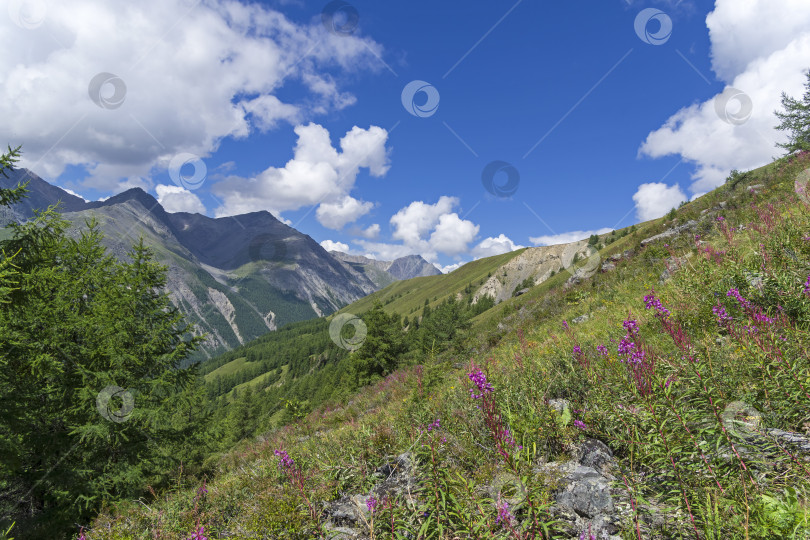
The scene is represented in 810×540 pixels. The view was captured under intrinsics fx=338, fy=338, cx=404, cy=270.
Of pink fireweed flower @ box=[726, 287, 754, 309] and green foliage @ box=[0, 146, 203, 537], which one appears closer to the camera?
pink fireweed flower @ box=[726, 287, 754, 309]

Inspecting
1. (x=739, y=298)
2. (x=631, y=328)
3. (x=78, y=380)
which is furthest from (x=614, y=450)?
(x=78, y=380)

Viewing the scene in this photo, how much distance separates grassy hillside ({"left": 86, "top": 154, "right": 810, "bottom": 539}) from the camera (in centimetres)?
276

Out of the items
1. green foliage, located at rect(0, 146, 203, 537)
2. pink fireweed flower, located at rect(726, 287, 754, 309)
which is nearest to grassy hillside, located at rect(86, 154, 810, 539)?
pink fireweed flower, located at rect(726, 287, 754, 309)

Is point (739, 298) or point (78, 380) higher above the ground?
point (739, 298)

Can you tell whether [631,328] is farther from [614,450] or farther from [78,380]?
[78,380]

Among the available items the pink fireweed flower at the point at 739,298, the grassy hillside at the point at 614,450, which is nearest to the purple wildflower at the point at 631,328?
the grassy hillside at the point at 614,450

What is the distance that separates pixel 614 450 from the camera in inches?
158

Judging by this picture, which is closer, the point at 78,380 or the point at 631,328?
the point at 631,328

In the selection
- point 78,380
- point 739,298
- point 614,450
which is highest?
point 739,298

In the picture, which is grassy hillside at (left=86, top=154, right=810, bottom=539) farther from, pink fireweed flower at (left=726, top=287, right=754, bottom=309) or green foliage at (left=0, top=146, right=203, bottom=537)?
green foliage at (left=0, top=146, right=203, bottom=537)

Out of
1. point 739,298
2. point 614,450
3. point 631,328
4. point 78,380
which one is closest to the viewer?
point 631,328

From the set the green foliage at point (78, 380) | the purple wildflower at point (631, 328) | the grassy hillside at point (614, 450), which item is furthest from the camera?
the green foliage at point (78, 380)

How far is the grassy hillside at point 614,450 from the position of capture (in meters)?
2.76

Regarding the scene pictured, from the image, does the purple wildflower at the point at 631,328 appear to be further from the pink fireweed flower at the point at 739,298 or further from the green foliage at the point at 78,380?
the green foliage at the point at 78,380
